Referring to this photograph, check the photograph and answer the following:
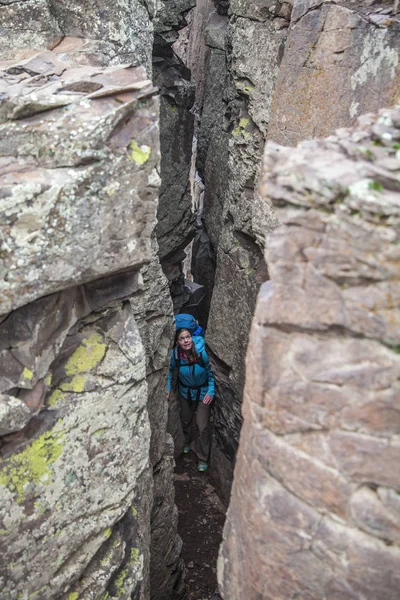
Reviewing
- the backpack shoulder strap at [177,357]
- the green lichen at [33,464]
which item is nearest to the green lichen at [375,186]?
the green lichen at [33,464]

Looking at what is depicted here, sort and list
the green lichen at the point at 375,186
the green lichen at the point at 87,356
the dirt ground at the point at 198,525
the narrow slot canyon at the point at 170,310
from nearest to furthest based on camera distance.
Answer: the green lichen at the point at 375,186 < the narrow slot canyon at the point at 170,310 < the green lichen at the point at 87,356 < the dirt ground at the point at 198,525

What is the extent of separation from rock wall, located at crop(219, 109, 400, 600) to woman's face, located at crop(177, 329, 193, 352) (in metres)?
5.51

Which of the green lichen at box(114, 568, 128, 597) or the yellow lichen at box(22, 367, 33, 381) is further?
the green lichen at box(114, 568, 128, 597)

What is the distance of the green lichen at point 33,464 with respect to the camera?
4059 millimetres

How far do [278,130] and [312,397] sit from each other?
4.74 meters

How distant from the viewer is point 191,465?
33.3 ft

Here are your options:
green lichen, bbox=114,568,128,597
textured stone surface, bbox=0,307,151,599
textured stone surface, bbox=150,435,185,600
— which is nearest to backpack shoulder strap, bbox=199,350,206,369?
textured stone surface, bbox=150,435,185,600

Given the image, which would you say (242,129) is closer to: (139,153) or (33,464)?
(139,153)

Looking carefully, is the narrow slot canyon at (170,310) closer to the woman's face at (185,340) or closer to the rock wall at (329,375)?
the rock wall at (329,375)

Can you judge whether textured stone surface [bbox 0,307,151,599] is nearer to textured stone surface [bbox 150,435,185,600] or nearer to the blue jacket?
textured stone surface [bbox 150,435,185,600]

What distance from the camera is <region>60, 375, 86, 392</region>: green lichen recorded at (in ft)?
14.4

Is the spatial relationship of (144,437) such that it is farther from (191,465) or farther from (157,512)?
(191,465)

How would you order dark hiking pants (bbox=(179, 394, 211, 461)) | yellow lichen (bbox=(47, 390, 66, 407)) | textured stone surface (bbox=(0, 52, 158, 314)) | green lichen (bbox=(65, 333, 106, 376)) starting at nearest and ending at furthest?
1. textured stone surface (bbox=(0, 52, 158, 314))
2. yellow lichen (bbox=(47, 390, 66, 407))
3. green lichen (bbox=(65, 333, 106, 376))
4. dark hiking pants (bbox=(179, 394, 211, 461))

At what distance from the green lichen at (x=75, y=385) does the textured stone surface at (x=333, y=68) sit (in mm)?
3723
